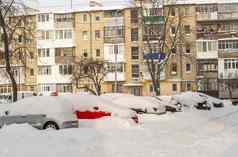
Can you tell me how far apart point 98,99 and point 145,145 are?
1063 cm

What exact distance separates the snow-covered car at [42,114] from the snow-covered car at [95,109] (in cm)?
178

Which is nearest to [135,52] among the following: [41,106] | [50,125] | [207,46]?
[207,46]

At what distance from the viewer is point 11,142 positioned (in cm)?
1331

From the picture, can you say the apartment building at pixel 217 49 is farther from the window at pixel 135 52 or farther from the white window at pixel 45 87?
the white window at pixel 45 87

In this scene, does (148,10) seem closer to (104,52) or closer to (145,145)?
(104,52)

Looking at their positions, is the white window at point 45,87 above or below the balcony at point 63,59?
below

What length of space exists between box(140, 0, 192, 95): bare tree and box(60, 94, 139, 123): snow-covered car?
94.5ft

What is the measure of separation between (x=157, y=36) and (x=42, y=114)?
50019 mm

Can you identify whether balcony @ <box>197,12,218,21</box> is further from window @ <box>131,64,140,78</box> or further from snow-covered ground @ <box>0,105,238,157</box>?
snow-covered ground @ <box>0,105,238,157</box>

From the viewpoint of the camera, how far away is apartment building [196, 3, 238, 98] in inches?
3155

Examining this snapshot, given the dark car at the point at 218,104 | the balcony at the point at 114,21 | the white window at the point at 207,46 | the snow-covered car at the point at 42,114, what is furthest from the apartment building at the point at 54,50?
the snow-covered car at the point at 42,114

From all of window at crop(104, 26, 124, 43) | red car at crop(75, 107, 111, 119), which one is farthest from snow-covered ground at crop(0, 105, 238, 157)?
window at crop(104, 26, 124, 43)

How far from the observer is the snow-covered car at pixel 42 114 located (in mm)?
21422

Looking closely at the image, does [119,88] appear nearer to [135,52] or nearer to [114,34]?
[135,52]
